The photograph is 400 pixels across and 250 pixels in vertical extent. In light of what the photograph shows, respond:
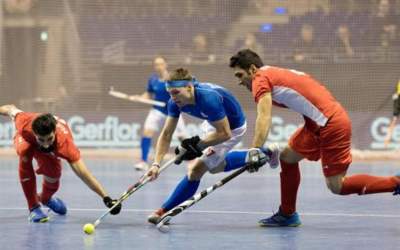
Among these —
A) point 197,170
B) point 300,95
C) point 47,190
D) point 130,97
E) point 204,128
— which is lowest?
point 130,97

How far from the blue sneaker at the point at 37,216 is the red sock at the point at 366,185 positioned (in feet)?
6.76

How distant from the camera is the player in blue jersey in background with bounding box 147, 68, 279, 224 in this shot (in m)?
6.02

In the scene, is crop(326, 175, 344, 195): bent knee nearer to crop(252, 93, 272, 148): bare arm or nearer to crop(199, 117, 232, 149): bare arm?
crop(252, 93, 272, 148): bare arm

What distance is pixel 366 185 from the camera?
5.89 metres

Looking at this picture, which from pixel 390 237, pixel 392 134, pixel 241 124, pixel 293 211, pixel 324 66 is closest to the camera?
pixel 390 237

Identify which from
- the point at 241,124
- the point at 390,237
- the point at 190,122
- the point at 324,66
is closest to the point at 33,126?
the point at 241,124

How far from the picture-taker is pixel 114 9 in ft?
49.5

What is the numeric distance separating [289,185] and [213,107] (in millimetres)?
745

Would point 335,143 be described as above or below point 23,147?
above

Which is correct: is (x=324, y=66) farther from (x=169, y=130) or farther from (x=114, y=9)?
(x=169, y=130)

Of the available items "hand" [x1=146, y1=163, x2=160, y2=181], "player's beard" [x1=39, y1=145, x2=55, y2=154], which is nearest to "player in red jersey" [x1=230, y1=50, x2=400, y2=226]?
"hand" [x1=146, y1=163, x2=160, y2=181]

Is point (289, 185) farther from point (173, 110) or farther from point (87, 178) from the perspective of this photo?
point (87, 178)

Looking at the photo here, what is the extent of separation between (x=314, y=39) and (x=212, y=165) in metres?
8.63

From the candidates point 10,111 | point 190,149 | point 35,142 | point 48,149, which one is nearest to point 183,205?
point 190,149
